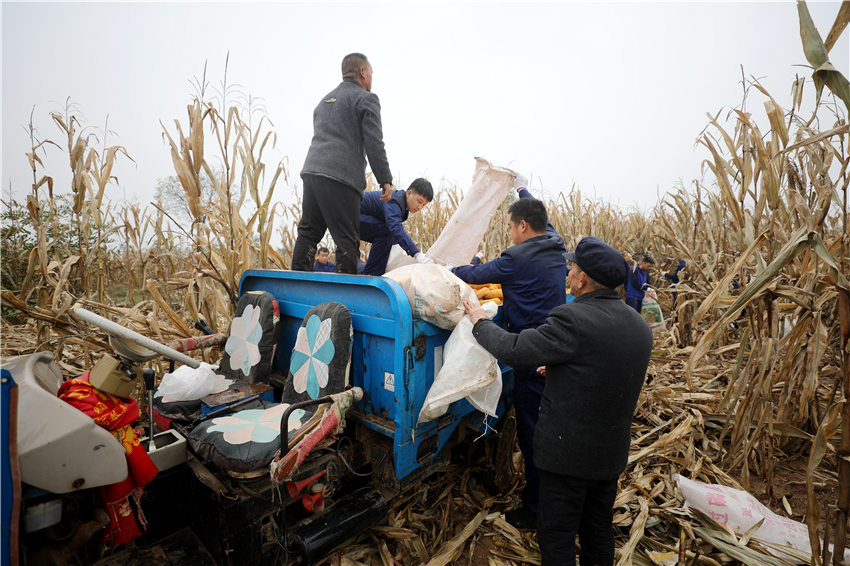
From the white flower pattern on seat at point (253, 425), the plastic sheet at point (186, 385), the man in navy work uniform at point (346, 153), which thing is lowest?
the plastic sheet at point (186, 385)

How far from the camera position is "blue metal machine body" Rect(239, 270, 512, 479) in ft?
6.42

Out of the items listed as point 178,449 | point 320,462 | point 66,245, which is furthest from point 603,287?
point 66,245

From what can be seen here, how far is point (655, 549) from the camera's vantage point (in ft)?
7.38

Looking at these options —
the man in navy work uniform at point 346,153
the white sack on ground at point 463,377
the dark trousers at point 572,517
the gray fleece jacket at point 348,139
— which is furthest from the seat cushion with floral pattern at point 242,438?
the gray fleece jacket at point 348,139

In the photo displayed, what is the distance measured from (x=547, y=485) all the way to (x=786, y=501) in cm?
188

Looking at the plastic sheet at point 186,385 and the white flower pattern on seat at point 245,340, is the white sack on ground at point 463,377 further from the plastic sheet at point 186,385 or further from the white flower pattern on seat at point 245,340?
the plastic sheet at point 186,385

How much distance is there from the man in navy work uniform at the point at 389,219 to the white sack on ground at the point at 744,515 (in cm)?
243

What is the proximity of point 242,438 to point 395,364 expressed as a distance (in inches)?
32.2

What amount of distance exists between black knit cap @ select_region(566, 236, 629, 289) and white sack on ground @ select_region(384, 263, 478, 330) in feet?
2.24

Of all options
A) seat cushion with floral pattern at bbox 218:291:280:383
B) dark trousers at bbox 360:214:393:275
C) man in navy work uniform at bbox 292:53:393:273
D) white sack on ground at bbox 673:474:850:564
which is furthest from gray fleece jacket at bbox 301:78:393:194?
white sack on ground at bbox 673:474:850:564

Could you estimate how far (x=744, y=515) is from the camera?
7.27ft

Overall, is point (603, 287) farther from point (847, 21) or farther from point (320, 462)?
point (320, 462)

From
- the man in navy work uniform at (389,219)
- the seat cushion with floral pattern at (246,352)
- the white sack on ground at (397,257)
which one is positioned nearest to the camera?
the seat cushion with floral pattern at (246,352)

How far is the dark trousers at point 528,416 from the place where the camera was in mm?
2471
